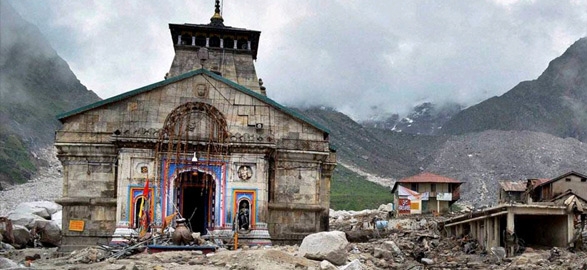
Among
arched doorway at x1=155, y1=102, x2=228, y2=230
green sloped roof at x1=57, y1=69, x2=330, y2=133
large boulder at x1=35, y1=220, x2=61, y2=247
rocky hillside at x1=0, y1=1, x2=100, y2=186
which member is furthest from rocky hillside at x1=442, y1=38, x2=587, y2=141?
arched doorway at x1=155, y1=102, x2=228, y2=230

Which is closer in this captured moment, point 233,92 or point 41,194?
point 233,92

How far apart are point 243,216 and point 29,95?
122694mm

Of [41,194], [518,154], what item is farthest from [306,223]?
[518,154]

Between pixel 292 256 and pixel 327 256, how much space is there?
1090 mm

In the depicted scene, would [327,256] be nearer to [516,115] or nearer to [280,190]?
[280,190]

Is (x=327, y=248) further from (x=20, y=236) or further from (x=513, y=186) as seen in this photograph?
(x=513, y=186)

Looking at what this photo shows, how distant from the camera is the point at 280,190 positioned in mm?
33750

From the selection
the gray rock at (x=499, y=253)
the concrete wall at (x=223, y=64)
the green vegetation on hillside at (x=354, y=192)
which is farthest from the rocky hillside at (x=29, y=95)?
the gray rock at (x=499, y=253)

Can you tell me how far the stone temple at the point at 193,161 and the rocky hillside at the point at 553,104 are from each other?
5767 inches

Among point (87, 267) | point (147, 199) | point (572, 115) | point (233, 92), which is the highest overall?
point (572, 115)

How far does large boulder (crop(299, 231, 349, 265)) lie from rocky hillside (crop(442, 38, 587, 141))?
509ft

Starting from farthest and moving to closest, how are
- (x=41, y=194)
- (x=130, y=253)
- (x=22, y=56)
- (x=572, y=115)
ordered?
(x=572, y=115) < (x=22, y=56) < (x=41, y=194) < (x=130, y=253)

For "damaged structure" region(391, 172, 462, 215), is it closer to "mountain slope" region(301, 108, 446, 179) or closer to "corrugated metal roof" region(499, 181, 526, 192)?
"corrugated metal roof" region(499, 181, 526, 192)

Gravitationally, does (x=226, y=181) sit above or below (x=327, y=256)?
above
